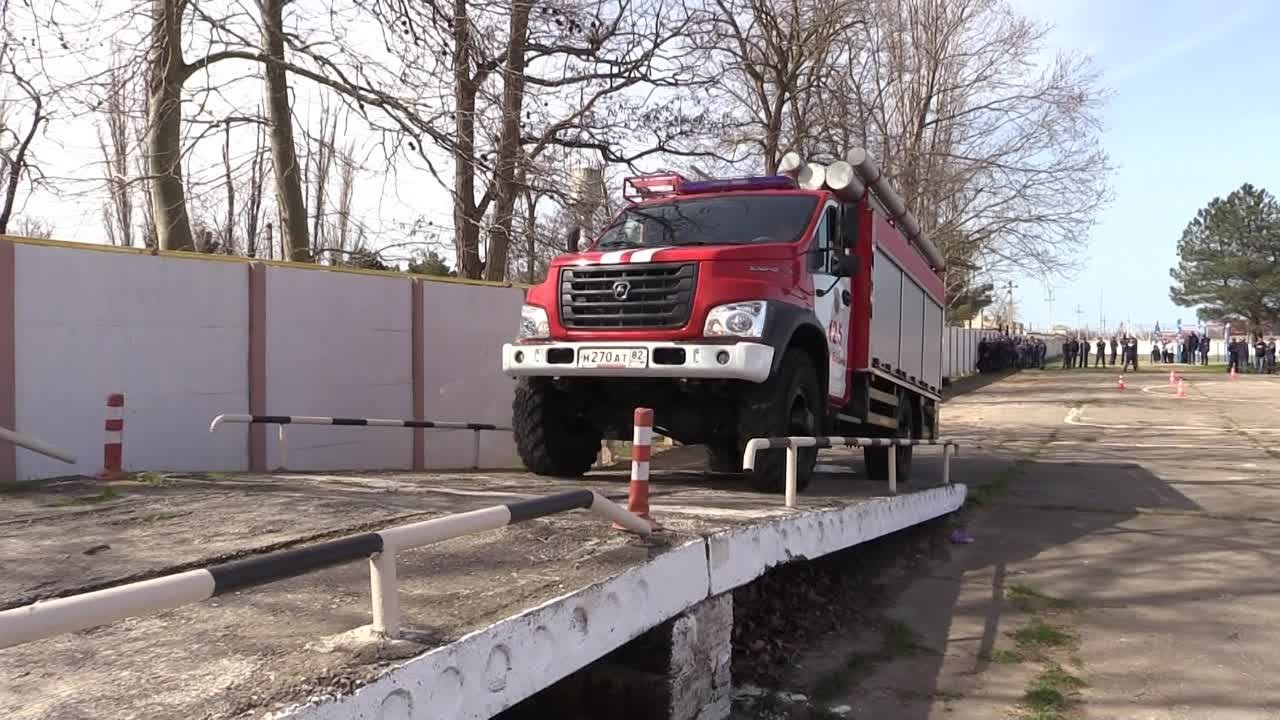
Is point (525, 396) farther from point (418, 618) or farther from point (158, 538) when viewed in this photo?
point (418, 618)

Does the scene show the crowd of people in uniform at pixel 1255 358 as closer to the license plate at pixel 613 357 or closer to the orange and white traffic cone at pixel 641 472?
the license plate at pixel 613 357

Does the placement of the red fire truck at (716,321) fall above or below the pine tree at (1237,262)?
below

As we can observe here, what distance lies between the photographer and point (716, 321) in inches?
227

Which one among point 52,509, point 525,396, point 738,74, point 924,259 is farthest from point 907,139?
point 52,509

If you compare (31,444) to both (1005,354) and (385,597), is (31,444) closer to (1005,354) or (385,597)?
(385,597)

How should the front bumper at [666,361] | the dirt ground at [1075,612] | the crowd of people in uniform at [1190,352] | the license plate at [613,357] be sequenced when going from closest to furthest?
the dirt ground at [1075,612] < the front bumper at [666,361] < the license plate at [613,357] < the crowd of people in uniform at [1190,352]

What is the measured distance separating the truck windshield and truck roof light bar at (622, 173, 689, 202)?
1.65 ft

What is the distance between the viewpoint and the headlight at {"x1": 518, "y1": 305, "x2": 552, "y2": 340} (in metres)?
6.36

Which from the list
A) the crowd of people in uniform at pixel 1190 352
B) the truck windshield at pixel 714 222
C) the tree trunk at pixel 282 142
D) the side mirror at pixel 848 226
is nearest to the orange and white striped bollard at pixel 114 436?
the truck windshield at pixel 714 222

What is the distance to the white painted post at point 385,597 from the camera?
2.64m

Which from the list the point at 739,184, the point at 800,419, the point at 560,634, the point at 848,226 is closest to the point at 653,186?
the point at 739,184

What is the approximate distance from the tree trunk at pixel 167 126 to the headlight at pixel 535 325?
5.09 metres

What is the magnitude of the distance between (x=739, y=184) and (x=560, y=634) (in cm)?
506

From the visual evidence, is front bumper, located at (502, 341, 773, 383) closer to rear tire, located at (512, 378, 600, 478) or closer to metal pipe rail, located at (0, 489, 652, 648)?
rear tire, located at (512, 378, 600, 478)
